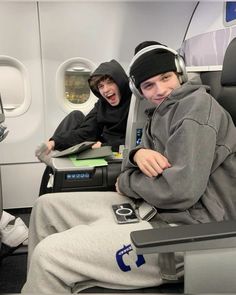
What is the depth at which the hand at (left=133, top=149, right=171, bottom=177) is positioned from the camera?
3.51ft

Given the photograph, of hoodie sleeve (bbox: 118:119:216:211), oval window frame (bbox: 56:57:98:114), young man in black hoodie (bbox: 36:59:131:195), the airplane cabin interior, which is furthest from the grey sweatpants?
oval window frame (bbox: 56:57:98:114)

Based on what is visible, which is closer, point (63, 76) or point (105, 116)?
point (105, 116)

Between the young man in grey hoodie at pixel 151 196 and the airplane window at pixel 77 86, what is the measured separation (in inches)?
65.1

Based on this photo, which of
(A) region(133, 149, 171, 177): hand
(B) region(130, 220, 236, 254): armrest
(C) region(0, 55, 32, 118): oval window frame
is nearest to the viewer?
(B) region(130, 220, 236, 254): armrest

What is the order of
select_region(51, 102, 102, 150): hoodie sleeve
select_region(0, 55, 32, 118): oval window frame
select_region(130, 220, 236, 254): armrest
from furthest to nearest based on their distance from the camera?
select_region(0, 55, 32, 118): oval window frame < select_region(51, 102, 102, 150): hoodie sleeve < select_region(130, 220, 236, 254): armrest

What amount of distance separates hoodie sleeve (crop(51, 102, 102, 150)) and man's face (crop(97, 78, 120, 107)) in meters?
0.22

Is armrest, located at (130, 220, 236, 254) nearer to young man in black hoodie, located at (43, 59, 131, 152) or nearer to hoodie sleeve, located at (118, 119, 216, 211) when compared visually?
hoodie sleeve, located at (118, 119, 216, 211)

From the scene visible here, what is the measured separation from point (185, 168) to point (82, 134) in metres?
1.32

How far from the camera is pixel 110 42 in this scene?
2.78 metres

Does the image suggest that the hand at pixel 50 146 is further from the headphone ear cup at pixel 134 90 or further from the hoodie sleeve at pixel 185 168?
the hoodie sleeve at pixel 185 168

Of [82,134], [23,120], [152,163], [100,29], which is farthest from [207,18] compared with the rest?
[152,163]

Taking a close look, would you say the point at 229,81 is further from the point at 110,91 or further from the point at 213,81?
the point at 110,91

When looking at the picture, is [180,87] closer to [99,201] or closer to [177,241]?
[99,201]

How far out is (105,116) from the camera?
2189mm
